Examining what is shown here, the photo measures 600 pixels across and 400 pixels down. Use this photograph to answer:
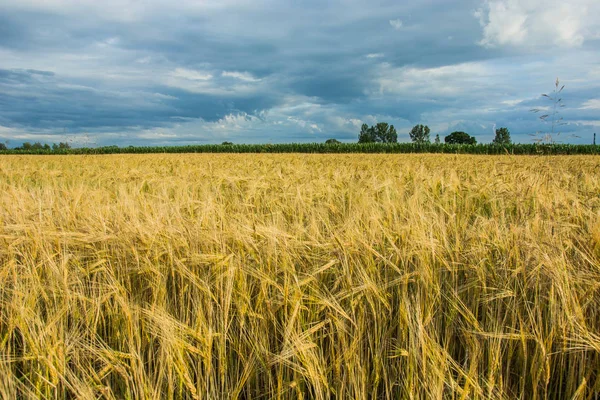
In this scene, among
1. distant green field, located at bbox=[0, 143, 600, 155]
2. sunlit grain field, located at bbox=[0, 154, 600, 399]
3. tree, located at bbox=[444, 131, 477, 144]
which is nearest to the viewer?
sunlit grain field, located at bbox=[0, 154, 600, 399]

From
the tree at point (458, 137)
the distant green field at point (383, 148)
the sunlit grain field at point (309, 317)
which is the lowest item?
the sunlit grain field at point (309, 317)

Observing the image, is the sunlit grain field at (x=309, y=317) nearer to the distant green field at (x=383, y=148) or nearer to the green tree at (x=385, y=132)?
the distant green field at (x=383, y=148)

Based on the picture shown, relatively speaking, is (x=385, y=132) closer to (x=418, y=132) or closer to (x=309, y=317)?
(x=418, y=132)

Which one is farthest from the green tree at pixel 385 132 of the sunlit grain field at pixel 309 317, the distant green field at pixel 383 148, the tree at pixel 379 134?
the sunlit grain field at pixel 309 317

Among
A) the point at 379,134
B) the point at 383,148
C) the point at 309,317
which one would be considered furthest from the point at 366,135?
the point at 309,317

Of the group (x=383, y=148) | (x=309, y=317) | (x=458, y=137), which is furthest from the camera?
(x=458, y=137)

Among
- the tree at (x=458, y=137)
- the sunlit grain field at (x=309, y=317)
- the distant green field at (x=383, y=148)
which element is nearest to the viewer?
the sunlit grain field at (x=309, y=317)

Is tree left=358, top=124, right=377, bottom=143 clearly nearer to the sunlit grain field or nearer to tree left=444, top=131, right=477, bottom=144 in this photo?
tree left=444, top=131, right=477, bottom=144

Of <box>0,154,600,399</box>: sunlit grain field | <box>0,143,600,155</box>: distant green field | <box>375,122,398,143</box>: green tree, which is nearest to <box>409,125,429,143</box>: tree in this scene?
<box>375,122,398,143</box>: green tree

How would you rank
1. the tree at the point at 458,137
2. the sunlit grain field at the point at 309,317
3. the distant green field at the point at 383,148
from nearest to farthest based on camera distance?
the sunlit grain field at the point at 309,317 → the distant green field at the point at 383,148 → the tree at the point at 458,137

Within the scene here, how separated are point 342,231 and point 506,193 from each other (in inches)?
77.2

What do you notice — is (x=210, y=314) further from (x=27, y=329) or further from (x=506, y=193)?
(x=506, y=193)

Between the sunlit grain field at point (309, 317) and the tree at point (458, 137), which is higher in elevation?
the tree at point (458, 137)

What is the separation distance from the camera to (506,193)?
315 centimetres
